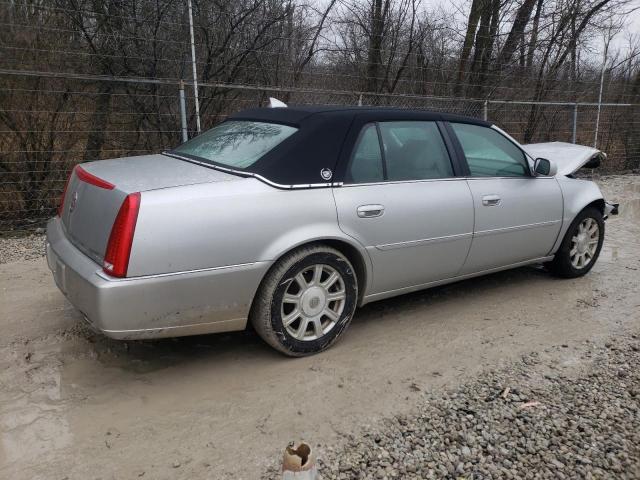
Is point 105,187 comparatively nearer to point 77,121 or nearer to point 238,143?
point 238,143

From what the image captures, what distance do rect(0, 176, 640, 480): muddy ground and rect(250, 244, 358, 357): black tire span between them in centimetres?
12

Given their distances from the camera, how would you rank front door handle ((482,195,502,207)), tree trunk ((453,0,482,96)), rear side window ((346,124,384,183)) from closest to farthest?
rear side window ((346,124,384,183))
front door handle ((482,195,502,207))
tree trunk ((453,0,482,96))

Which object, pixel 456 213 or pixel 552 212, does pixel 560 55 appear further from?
pixel 456 213

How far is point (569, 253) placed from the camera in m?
4.93

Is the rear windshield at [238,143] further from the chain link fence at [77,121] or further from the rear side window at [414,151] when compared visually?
the chain link fence at [77,121]

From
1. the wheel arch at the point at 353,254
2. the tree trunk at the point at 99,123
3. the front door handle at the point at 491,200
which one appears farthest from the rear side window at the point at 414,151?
the tree trunk at the point at 99,123

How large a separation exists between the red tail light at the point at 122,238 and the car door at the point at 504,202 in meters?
2.52

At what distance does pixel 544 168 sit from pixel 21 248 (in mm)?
5333

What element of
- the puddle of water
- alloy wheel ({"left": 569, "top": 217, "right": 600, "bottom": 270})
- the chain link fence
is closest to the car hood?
alloy wheel ({"left": 569, "top": 217, "right": 600, "bottom": 270})

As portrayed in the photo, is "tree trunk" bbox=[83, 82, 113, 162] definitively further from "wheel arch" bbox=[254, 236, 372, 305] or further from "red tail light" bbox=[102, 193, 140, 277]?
"wheel arch" bbox=[254, 236, 372, 305]

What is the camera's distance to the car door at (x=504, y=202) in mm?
4141

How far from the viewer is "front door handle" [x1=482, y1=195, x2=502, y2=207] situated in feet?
13.5

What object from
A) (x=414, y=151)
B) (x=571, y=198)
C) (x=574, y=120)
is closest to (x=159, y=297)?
(x=414, y=151)

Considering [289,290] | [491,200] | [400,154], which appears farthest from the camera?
[491,200]
